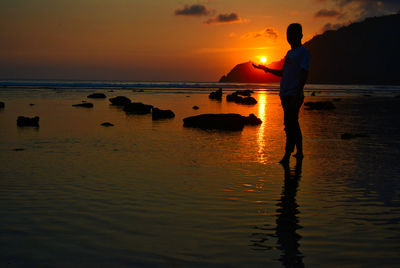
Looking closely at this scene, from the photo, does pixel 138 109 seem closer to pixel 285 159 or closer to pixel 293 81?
pixel 293 81

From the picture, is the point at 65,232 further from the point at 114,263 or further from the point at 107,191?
the point at 107,191

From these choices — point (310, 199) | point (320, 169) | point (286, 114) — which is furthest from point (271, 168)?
point (310, 199)

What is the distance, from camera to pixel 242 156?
31.9 feet

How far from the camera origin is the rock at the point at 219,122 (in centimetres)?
1541

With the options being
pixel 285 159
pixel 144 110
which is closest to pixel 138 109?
pixel 144 110

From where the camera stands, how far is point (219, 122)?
15.7m

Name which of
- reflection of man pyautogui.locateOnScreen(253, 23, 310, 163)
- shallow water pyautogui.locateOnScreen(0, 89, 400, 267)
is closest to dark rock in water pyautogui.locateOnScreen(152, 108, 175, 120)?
shallow water pyautogui.locateOnScreen(0, 89, 400, 267)

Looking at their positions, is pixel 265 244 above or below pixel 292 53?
below

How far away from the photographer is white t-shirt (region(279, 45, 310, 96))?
9.23m

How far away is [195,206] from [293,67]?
4.98 metres

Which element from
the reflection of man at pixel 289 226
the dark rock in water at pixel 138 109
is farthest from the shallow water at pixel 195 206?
the dark rock in water at pixel 138 109

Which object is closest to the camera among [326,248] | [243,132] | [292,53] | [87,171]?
[326,248]

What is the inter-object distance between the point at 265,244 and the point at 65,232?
203 centimetres

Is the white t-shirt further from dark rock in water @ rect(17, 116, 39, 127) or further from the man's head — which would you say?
dark rock in water @ rect(17, 116, 39, 127)
